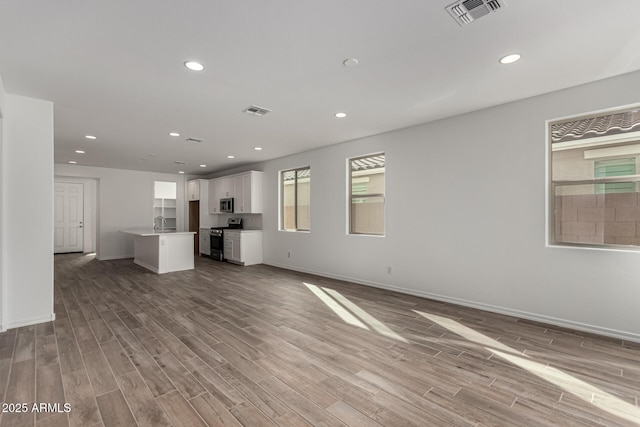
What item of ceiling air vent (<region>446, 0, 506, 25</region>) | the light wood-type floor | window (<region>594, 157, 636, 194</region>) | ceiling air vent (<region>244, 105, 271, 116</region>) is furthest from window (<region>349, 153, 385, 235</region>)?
ceiling air vent (<region>446, 0, 506, 25</region>)

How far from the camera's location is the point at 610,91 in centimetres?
309

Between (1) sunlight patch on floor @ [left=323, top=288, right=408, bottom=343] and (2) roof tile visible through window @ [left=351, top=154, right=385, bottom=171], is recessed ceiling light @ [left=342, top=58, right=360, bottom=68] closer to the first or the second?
(2) roof tile visible through window @ [left=351, top=154, right=385, bottom=171]

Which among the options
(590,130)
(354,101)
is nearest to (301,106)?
(354,101)

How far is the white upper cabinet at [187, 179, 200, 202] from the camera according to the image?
947cm

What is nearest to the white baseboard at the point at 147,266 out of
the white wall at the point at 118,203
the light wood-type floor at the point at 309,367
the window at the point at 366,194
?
the white wall at the point at 118,203

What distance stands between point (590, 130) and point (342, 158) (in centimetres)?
359

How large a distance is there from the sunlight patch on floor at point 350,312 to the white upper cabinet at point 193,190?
6099mm

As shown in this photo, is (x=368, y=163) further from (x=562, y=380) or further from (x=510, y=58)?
(x=562, y=380)

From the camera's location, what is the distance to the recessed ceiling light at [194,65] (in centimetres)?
271

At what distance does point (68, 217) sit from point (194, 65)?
967 cm

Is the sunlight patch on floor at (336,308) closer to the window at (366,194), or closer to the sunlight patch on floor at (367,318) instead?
the sunlight patch on floor at (367,318)

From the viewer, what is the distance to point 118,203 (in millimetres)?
8633

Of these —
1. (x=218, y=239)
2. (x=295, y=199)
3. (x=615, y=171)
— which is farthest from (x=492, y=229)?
(x=218, y=239)

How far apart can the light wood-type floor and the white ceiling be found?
2670 millimetres
